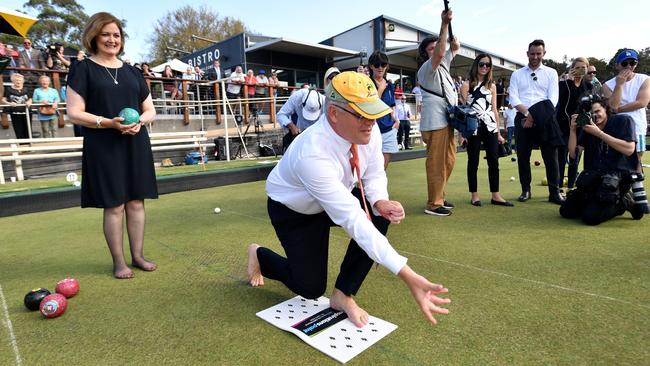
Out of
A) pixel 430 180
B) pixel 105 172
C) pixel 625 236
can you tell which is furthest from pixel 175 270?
pixel 625 236

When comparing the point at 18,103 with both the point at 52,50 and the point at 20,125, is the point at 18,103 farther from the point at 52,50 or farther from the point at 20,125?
the point at 52,50

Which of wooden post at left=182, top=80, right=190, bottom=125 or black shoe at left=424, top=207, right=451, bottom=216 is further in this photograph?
wooden post at left=182, top=80, right=190, bottom=125

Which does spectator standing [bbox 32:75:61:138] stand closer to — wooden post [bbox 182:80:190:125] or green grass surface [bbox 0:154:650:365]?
wooden post [bbox 182:80:190:125]

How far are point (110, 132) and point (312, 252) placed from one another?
63.6 inches

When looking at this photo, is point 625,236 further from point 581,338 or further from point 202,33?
point 202,33

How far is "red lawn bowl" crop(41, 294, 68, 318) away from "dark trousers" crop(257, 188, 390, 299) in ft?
4.19

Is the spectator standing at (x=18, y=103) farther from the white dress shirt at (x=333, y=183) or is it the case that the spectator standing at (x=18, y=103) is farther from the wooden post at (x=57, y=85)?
the white dress shirt at (x=333, y=183)

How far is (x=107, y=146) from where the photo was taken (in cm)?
262

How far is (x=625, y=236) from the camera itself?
3.21 meters

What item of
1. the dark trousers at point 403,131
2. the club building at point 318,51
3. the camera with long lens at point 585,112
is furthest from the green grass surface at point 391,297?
the club building at point 318,51

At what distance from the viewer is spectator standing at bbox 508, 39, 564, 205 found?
4.61m

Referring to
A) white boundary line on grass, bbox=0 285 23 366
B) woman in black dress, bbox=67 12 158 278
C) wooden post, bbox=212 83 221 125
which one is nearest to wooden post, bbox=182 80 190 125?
wooden post, bbox=212 83 221 125

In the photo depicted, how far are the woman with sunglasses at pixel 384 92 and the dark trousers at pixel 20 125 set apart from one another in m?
7.92

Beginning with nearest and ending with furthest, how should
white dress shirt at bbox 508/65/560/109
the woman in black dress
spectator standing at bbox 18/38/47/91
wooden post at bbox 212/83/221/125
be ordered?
1. the woman in black dress
2. white dress shirt at bbox 508/65/560/109
3. spectator standing at bbox 18/38/47/91
4. wooden post at bbox 212/83/221/125
